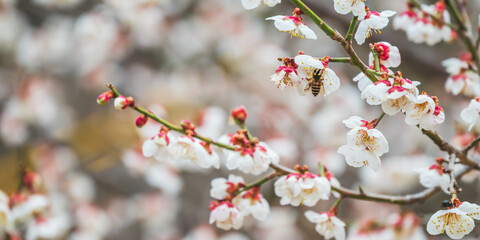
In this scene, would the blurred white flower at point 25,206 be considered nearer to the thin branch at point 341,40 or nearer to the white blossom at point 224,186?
the white blossom at point 224,186

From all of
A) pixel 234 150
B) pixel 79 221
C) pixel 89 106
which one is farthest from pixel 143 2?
pixel 234 150

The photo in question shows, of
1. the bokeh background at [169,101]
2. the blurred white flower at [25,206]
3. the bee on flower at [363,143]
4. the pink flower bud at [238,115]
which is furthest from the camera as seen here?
the bokeh background at [169,101]

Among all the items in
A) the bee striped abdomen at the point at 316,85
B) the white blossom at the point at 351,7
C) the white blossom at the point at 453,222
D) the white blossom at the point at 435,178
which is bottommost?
the white blossom at the point at 453,222

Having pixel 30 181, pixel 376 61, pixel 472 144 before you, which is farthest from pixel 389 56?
pixel 30 181

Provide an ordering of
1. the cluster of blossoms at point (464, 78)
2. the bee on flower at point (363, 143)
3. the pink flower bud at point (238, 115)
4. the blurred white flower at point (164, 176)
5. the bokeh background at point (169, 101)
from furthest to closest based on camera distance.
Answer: the bokeh background at point (169, 101)
the blurred white flower at point (164, 176)
the cluster of blossoms at point (464, 78)
the pink flower bud at point (238, 115)
the bee on flower at point (363, 143)

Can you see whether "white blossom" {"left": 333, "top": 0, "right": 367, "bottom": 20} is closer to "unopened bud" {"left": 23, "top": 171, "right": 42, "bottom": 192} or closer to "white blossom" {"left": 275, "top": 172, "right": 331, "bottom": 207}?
"white blossom" {"left": 275, "top": 172, "right": 331, "bottom": 207}

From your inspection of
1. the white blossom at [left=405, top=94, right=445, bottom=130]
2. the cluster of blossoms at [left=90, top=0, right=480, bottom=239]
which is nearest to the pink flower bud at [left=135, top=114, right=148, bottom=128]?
the cluster of blossoms at [left=90, top=0, right=480, bottom=239]

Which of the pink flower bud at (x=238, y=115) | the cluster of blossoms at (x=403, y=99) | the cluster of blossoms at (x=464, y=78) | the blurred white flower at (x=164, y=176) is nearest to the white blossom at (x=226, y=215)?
the pink flower bud at (x=238, y=115)

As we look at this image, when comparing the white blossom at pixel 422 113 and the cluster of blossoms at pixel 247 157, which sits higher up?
the cluster of blossoms at pixel 247 157
